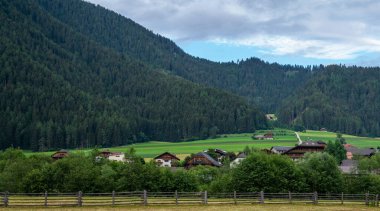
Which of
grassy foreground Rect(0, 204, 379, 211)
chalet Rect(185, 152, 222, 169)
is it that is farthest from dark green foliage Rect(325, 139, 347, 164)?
Answer: grassy foreground Rect(0, 204, 379, 211)

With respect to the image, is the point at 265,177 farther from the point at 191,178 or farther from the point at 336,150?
the point at 336,150

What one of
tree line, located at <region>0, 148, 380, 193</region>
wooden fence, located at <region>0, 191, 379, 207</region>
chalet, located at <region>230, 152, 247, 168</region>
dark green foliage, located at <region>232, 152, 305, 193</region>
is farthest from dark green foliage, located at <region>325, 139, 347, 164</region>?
wooden fence, located at <region>0, 191, 379, 207</region>

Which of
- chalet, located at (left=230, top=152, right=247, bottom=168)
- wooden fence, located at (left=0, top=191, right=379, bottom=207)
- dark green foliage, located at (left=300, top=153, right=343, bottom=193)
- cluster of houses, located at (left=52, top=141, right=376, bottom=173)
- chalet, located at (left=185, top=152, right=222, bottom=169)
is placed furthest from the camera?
cluster of houses, located at (left=52, top=141, right=376, bottom=173)

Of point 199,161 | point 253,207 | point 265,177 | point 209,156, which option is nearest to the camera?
point 253,207

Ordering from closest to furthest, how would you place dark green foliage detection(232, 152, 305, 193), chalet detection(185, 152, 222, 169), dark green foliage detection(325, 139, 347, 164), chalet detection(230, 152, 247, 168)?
dark green foliage detection(232, 152, 305, 193) < chalet detection(230, 152, 247, 168) < chalet detection(185, 152, 222, 169) < dark green foliage detection(325, 139, 347, 164)

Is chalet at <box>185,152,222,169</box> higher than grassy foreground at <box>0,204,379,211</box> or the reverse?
the reverse

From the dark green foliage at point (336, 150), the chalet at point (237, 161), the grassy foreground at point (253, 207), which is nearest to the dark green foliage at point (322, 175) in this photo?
the chalet at point (237, 161)

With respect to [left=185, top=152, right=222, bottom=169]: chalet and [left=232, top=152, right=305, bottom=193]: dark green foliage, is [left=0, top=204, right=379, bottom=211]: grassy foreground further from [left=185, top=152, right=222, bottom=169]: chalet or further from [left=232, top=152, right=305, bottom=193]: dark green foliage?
[left=185, top=152, right=222, bottom=169]: chalet

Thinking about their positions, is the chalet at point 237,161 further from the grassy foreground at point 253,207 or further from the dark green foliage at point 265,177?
the grassy foreground at point 253,207

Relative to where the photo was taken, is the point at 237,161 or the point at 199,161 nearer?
the point at 237,161

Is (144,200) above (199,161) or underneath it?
above

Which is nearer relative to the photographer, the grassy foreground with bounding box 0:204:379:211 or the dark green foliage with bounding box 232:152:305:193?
the grassy foreground with bounding box 0:204:379:211

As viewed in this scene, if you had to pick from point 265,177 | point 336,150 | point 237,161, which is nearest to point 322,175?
point 265,177

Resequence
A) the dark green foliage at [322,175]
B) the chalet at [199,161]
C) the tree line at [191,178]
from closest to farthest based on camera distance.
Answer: the tree line at [191,178], the dark green foliage at [322,175], the chalet at [199,161]
